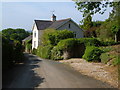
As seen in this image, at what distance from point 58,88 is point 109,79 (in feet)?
11.7

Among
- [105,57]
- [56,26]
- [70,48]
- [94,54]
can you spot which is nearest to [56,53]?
[70,48]

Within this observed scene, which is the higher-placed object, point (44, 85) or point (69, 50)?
point (69, 50)

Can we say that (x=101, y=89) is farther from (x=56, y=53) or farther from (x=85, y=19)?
(x=56, y=53)

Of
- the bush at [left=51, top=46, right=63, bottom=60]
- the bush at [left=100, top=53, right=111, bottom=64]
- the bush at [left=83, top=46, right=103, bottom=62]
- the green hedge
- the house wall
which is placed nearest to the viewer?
the bush at [left=100, top=53, right=111, bottom=64]

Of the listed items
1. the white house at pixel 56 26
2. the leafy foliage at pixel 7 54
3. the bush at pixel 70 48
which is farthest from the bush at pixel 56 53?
the white house at pixel 56 26

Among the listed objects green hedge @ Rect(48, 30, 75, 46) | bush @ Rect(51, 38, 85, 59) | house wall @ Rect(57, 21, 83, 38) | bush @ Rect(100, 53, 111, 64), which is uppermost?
house wall @ Rect(57, 21, 83, 38)

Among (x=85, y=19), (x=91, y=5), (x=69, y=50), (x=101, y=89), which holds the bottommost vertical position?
(x=101, y=89)

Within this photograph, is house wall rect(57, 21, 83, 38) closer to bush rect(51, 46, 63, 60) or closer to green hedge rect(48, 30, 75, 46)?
green hedge rect(48, 30, 75, 46)

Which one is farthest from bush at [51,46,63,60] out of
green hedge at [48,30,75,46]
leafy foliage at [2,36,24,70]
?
leafy foliage at [2,36,24,70]

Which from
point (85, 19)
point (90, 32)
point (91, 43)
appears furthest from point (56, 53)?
point (90, 32)

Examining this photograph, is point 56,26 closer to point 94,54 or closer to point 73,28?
point 73,28

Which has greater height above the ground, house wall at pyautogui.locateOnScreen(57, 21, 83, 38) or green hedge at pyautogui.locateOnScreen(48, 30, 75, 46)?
house wall at pyautogui.locateOnScreen(57, 21, 83, 38)

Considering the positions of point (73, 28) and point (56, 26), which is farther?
point (73, 28)

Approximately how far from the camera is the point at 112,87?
27.8ft
